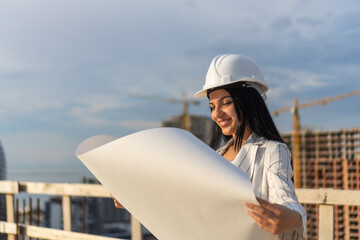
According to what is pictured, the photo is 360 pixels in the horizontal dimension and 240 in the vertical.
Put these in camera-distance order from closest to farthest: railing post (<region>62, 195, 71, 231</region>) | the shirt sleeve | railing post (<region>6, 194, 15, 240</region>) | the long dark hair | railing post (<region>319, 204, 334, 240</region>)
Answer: the shirt sleeve < the long dark hair < railing post (<region>319, 204, 334, 240</region>) < railing post (<region>62, 195, 71, 231</region>) < railing post (<region>6, 194, 15, 240</region>)

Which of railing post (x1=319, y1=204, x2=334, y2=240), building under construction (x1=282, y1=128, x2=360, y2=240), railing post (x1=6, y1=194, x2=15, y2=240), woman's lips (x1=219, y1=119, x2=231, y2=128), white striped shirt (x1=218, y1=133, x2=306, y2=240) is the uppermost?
woman's lips (x1=219, y1=119, x2=231, y2=128)

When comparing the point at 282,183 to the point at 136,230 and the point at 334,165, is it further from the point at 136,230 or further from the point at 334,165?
the point at 334,165

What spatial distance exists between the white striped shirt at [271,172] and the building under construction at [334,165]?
35872 millimetres

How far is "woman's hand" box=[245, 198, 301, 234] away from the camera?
2.97ft

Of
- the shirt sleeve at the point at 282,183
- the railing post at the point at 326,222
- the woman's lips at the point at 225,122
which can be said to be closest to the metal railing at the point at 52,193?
the railing post at the point at 326,222

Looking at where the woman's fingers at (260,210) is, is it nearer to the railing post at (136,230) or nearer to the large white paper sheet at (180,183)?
the large white paper sheet at (180,183)

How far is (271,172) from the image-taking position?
44.2 inches

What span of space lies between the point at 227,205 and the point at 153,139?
0.72 ft

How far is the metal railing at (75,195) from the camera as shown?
2297 millimetres

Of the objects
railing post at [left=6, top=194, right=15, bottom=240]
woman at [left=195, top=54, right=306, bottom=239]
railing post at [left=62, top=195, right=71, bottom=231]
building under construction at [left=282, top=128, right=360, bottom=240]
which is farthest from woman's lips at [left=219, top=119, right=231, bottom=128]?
building under construction at [left=282, top=128, right=360, bottom=240]

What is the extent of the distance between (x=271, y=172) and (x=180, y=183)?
11.5 inches

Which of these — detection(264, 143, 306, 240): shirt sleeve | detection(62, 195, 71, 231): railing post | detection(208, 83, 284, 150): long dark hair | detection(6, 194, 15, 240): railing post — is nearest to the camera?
detection(264, 143, 306, 240): shirt sleeve

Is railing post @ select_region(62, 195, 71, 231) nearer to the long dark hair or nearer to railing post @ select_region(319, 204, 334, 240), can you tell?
railing post @ select_region(319, 204, 334, 240)

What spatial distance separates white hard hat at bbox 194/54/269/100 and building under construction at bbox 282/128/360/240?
118 feet
